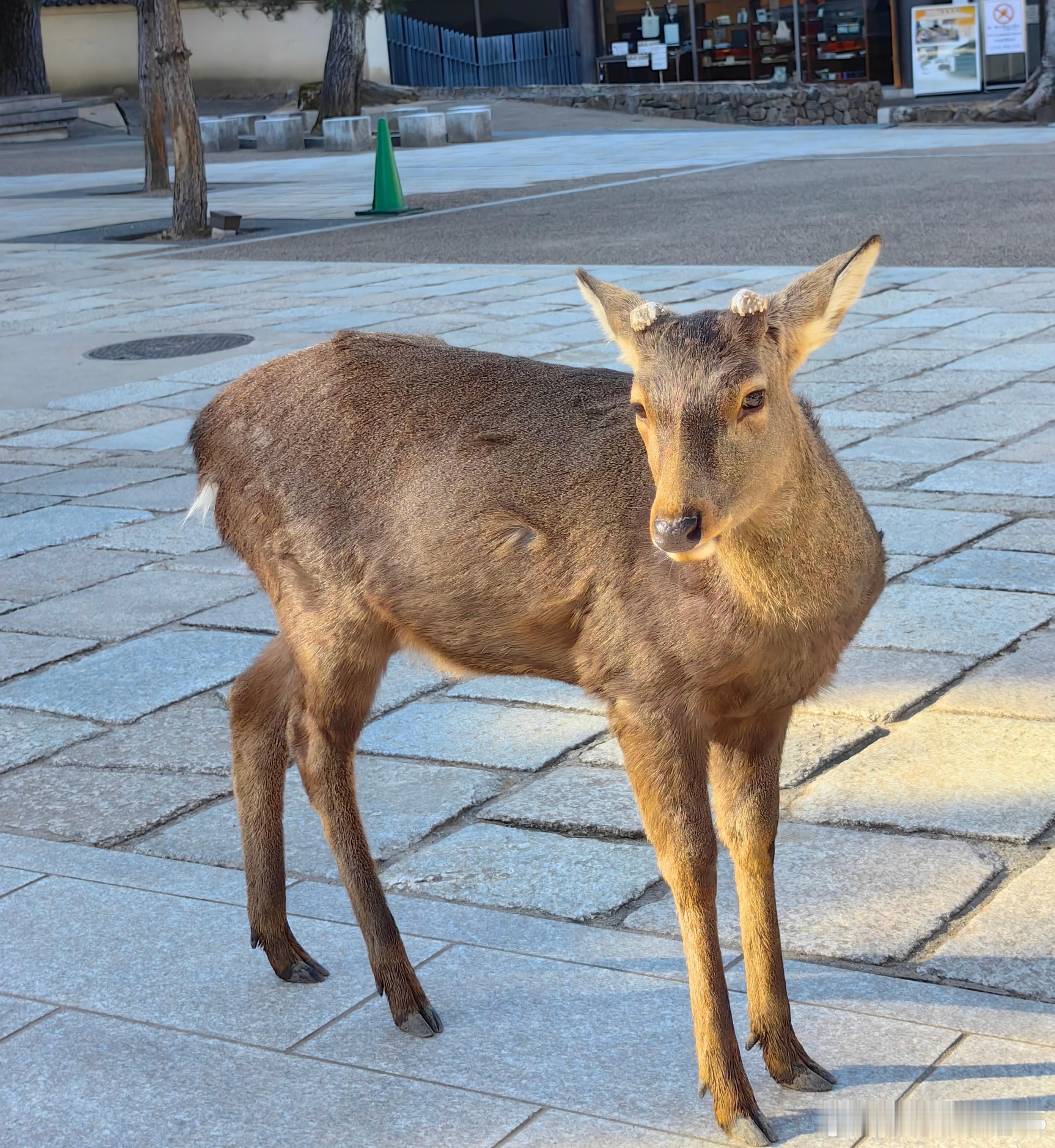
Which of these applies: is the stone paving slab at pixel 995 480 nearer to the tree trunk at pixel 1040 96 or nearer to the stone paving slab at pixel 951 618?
the stone paving slab at pixel 951 618

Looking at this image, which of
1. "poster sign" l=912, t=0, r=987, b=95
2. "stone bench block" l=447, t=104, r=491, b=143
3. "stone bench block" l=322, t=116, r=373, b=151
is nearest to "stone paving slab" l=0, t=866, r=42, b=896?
"stone bench block" l=322, t=116, r=373, b=151

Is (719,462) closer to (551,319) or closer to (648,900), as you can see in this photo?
(648,900)

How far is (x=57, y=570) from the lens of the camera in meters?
6.35

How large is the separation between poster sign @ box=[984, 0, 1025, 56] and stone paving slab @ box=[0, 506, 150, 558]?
2581 centimetres

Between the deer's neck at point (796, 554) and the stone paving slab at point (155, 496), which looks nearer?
the deer's neck at point (796, 554)

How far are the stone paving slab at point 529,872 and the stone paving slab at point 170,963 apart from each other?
0.26m

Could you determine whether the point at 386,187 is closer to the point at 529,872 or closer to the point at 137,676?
the point at 137,676

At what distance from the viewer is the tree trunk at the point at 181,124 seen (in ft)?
53.3

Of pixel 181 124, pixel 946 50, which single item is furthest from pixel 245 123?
pixel 181 124

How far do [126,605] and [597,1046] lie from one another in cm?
344

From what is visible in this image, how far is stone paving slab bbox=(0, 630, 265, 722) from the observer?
4.95 m

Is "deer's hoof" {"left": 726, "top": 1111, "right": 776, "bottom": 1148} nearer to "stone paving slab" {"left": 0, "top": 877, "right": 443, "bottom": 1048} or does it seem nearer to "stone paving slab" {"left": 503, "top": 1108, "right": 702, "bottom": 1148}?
"stone paving slab" {"left": 503, "top": 1108, "right": 702, "bottom": 1148}

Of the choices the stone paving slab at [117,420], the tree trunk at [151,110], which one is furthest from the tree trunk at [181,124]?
the stone paving slab at [117,420]

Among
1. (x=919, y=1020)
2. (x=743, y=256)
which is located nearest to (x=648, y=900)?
(x=919, y=1020)
